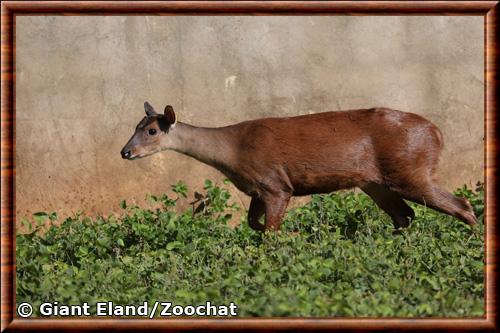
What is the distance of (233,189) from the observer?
35.4 ft

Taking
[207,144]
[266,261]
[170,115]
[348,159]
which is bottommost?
[266,261]

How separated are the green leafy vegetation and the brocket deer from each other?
33 centimetres

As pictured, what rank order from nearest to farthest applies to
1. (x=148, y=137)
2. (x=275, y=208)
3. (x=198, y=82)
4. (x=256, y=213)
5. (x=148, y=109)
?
1. (x=275, y=208)
2. (x=256, y=213)
3. (x=148, y=137)
4. (x=148, y=109)
5. (x=198, y=82)

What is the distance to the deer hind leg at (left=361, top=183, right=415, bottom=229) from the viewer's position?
9.93m

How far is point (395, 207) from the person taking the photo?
9.96m

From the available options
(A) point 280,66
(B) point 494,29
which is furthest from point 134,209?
(B) point 494,29

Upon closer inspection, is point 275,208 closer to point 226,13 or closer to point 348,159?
point 348,159

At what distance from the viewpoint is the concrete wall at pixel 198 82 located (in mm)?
10422

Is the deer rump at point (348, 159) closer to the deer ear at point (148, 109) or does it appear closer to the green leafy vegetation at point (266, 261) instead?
the green leafy vegetation at point (266, 261)

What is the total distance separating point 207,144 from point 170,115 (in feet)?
1.66

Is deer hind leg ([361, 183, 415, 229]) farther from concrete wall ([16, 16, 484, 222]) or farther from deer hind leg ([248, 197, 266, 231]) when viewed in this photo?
deer hind leg ([248, 197, 266, 231])

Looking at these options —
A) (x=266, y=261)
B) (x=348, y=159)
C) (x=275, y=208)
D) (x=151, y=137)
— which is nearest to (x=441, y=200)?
(x=348, y=159)

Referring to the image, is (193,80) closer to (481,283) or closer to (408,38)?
(408,38)

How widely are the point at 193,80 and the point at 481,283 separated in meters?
4.29
